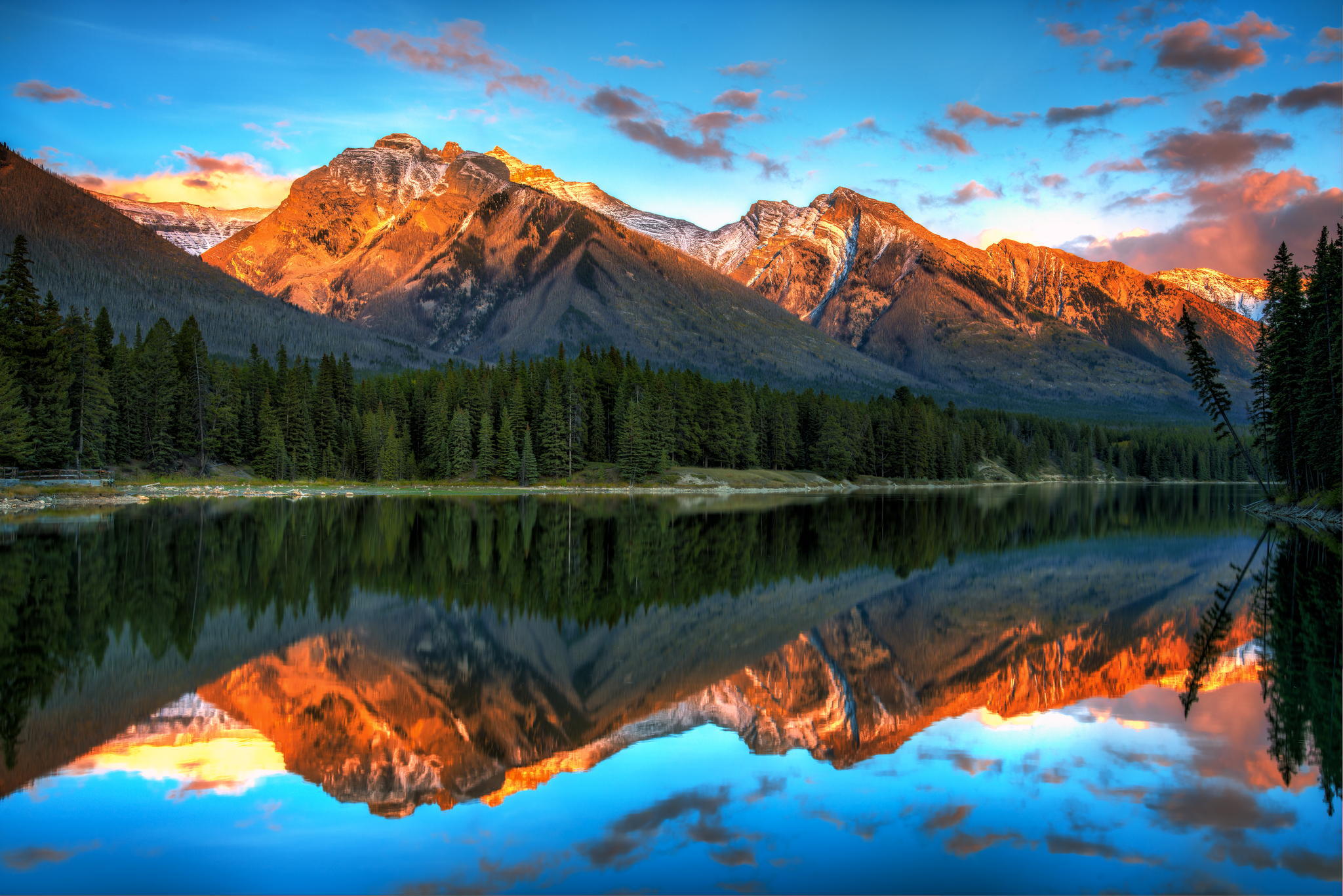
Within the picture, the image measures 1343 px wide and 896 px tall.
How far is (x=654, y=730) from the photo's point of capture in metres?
16.2

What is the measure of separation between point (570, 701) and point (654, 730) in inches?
93.3

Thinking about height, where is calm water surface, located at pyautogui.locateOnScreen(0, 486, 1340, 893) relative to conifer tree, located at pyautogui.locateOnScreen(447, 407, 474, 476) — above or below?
below

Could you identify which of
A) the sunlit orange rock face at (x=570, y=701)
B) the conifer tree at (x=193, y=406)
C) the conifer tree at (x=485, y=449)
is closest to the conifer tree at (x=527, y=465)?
the conifer tree at (x=485, y=449)

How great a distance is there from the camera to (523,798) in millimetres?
12773

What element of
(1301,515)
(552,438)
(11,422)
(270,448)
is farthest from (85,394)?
(1301,515)

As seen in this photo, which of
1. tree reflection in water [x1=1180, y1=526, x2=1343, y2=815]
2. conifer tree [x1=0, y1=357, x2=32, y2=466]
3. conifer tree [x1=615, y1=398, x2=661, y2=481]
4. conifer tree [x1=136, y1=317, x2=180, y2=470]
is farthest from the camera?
conifer tree [x1=615, y1=398, x2=661, y2=481]

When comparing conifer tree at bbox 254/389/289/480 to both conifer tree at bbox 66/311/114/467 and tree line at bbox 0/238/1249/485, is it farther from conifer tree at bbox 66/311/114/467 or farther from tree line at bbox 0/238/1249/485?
conifer tree at bbox 66/311/114/467

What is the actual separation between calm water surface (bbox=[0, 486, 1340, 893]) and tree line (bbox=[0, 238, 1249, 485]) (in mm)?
59096

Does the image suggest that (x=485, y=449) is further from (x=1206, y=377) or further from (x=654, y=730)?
(x=654, y=730)

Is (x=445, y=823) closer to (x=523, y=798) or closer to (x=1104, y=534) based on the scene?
(x=523, y=798)

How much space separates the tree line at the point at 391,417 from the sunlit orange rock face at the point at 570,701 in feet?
248

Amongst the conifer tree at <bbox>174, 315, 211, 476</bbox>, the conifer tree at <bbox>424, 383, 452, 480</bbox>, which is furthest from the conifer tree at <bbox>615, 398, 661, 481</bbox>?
the conifer tree at <bbox>174, 315, 211, 476</bbox>

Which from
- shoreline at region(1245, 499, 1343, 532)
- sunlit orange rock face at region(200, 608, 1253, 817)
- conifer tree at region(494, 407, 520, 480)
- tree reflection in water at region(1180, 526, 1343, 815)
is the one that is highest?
conifer tree at region(494, 407, 520, 480)

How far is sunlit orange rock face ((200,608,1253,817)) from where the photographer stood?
14141 mm
